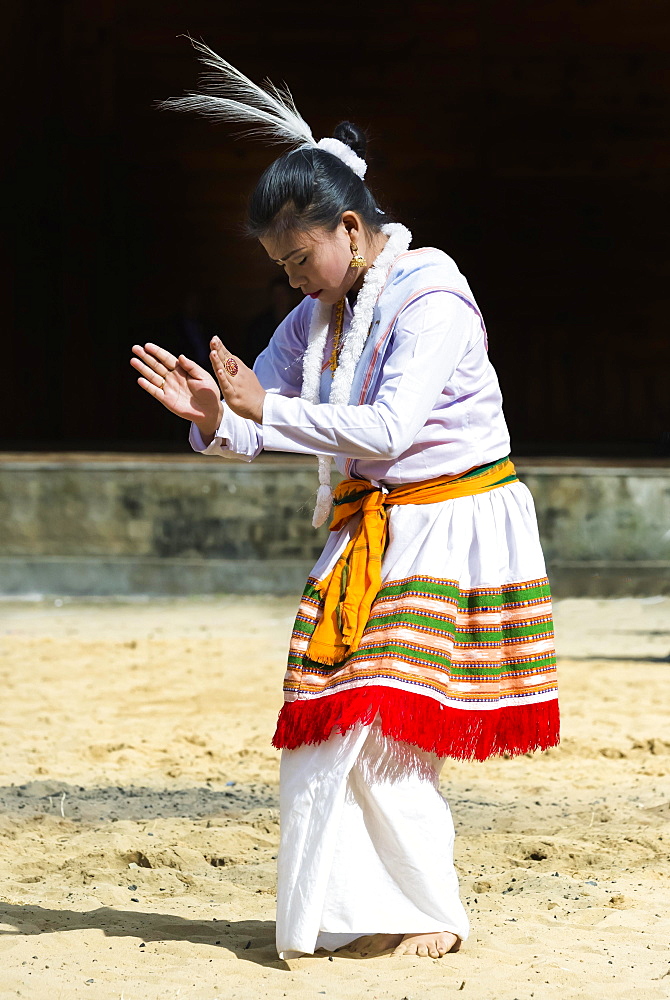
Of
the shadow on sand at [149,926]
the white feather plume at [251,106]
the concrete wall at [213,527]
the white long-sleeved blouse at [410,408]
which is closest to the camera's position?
→ the white long-sleeved blouse at [410,408]

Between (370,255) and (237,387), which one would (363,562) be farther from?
(370,255)

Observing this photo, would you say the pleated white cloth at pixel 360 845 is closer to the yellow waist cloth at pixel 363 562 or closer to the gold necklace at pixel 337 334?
the yellow waist cloth at pixel 363 562

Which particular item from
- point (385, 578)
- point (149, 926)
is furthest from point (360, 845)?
point (149, 926)

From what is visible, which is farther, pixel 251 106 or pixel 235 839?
pixel 235 839

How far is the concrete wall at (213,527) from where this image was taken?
27.2ft

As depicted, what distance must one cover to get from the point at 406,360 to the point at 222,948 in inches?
50.6

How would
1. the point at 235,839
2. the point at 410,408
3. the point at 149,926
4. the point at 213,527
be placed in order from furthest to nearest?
the point at 213,527 < the point at 235,839 < the point at 149,926 < the point at 410,408

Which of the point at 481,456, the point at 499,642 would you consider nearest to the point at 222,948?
the point at 499,642

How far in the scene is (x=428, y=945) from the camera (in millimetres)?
2615

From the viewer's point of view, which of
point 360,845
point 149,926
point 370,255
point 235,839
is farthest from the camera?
point 235,839

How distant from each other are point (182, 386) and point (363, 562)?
1.64 ft

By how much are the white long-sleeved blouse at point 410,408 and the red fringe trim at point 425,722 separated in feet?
1.46

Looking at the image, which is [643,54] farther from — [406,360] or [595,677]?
[406,360]

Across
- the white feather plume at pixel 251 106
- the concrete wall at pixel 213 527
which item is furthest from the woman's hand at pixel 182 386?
the concrete wall at pixel 213 527
